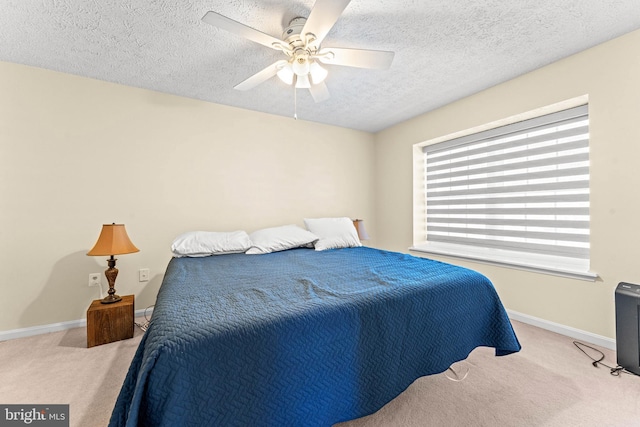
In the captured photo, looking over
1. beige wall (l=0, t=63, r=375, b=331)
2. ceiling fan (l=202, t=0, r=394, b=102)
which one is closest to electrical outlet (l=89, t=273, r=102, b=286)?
beige wall (l=0, t=63, r=375, b=331)

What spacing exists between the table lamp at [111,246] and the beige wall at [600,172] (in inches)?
136

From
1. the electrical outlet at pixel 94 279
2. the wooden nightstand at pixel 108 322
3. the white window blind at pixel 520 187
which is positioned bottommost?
the wooden nightstand at pixel 108 322

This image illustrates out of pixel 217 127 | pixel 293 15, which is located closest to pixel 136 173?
pixel 217 127

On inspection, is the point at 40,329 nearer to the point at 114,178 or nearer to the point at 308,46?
the point at 114,178

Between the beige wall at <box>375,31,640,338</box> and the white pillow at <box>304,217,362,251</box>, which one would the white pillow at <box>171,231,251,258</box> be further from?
the beige wall at <box>375,31,640,338</box>

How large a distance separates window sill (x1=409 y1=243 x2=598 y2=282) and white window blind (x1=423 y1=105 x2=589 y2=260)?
0.08 meters

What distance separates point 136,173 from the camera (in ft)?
8.66

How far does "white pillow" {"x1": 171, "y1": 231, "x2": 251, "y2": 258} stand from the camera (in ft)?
8.01

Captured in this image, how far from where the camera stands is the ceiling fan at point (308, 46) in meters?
1.37

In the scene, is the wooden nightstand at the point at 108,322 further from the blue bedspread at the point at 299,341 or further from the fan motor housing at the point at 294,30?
the fan motor housing at the point at 294,30

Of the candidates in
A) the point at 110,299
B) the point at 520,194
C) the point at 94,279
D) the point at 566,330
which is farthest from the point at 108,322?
the point at 520,194

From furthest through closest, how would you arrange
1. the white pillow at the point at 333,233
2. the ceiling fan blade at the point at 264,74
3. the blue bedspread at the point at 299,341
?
1. the white pillow at the point at 333,233
2. the ceiling fan blade at the point at 264,74
3. the blue bedspread at the point at 299,341

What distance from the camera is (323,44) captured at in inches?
76.6

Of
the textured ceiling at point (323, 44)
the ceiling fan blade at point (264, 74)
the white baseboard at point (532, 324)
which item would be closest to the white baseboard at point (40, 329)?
the white baseboard at point (532, 324)
